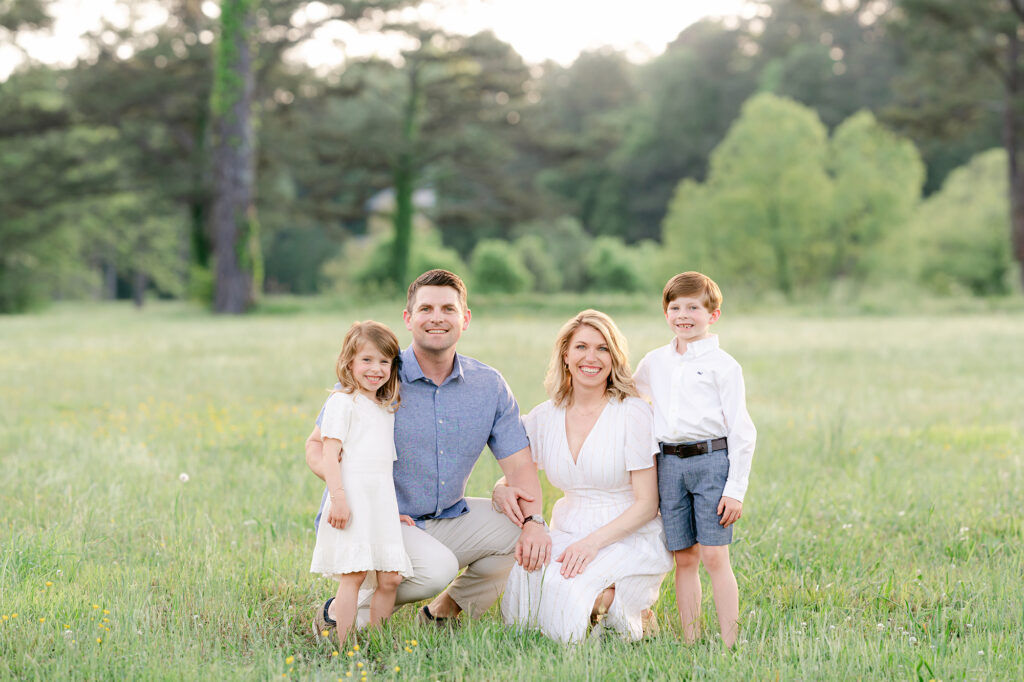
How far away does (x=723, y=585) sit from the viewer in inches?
156

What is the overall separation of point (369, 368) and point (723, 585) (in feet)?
5.76

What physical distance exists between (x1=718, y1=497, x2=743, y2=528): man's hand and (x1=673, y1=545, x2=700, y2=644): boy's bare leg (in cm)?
30

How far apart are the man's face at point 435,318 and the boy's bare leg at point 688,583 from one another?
1386 mm

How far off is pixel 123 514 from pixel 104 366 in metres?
8.80

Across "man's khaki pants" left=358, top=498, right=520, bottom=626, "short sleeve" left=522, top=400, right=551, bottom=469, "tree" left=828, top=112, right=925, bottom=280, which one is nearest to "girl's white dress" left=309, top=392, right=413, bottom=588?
"man's khaki pants" left=358, top=498, right=520, bottom=626

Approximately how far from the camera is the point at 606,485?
4.19m

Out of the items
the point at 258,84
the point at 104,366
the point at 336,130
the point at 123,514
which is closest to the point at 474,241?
the point at 336,130

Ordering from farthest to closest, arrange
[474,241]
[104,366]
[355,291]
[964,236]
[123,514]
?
[474,241] < [964,236] < [355,291] < [104,366] < [123,514]

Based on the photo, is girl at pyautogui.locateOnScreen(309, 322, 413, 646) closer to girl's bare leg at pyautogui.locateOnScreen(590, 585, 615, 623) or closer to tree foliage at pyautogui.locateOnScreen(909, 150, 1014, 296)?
girl's bare leg at pyautogui.locateOnScreen(590, 585, 615, 623)

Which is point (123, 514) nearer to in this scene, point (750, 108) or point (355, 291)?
point (355, 291)

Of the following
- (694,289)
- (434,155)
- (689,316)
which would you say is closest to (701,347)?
(689,316)

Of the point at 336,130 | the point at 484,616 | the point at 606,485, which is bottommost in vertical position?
the point at 484,616

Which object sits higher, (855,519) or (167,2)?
(167,2)

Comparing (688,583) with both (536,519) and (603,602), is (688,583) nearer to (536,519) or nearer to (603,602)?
(603,602)
